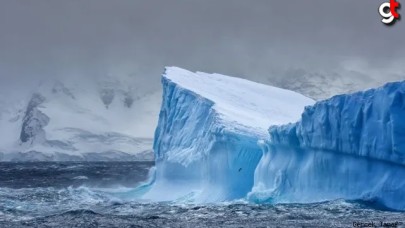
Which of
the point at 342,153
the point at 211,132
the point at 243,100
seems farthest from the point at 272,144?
the point at 243,100

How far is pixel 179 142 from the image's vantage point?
30.3 m

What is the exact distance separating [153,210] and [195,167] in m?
6.25

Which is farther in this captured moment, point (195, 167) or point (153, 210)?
point (195, 167)

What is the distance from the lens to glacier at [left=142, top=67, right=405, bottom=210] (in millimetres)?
18984

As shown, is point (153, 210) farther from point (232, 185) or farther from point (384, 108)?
point (384, 108)

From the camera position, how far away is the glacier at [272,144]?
1898cm

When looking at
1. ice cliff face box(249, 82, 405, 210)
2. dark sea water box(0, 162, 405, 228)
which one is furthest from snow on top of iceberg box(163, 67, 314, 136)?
dark sea water box(0, 162, 405, 228)

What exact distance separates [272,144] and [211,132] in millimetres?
3194

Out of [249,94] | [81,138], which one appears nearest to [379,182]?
[249,94]

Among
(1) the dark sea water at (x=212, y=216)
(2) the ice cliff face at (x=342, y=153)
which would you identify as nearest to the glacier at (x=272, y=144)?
(2) the ice cliff face at (x=342, y=153)

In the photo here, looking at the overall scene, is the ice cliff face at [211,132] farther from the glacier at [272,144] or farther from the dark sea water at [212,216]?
the dark sea water at [212,216]

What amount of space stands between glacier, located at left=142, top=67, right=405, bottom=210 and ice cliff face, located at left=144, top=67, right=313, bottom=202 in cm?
4

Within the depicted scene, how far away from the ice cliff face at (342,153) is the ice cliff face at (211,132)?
4.80ft

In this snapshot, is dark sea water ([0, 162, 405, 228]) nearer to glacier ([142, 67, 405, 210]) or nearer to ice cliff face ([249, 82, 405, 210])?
ice cliff face ([249, 82, 405, 210])
